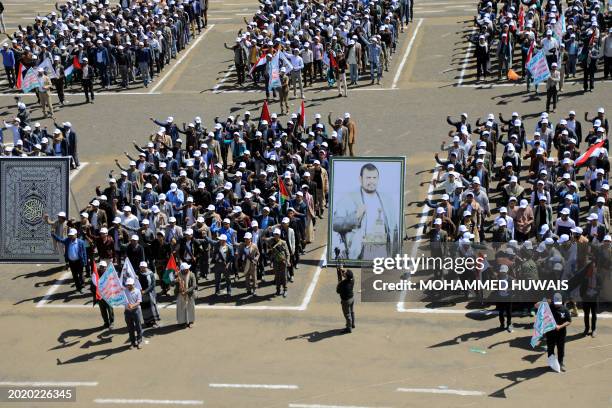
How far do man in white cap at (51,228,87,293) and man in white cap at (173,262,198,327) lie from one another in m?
3.23

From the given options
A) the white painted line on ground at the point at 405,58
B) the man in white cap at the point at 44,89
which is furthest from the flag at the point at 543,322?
the man in white cap at the point at 44,89

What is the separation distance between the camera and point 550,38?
4266cm

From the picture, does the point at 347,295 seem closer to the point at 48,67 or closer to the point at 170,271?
the point at 170,271

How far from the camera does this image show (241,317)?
29578mm

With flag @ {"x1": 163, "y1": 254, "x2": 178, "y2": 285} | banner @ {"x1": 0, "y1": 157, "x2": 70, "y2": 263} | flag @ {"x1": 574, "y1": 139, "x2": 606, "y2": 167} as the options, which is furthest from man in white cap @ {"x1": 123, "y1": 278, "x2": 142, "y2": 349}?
flag @ {"x1": 574, "y1": 139, "x2": 606, "y2": 167}

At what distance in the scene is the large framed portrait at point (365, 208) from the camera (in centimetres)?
3041

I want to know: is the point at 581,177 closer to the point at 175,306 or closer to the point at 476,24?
the point at 175,306

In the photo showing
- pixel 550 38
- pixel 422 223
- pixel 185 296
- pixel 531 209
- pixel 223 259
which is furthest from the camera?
pixel 550 38

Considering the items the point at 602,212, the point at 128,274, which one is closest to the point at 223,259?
the point at 128,274

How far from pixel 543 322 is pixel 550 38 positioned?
19.2 metres

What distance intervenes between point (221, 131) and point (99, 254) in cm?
754

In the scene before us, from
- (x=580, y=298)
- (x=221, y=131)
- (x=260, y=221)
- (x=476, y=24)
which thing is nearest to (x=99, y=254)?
(x=260, y=221)

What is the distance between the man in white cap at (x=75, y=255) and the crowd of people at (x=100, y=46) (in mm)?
14522

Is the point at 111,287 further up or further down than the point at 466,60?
further down
